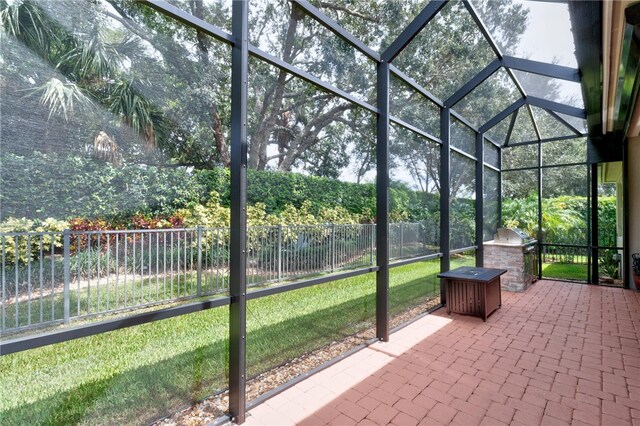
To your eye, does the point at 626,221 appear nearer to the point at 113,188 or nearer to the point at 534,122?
the point at 534,122

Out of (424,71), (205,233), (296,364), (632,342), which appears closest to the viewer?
(205,233)

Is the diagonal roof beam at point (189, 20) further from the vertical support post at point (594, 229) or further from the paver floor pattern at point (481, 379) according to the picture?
the vertical support post at point (594, 229)

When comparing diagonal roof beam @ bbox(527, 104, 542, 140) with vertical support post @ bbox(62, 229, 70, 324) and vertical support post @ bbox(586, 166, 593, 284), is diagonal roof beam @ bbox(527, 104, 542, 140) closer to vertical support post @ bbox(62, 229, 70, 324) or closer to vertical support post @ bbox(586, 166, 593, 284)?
vertical support post @ bbox(586, 166, 593, 284)

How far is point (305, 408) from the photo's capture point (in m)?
2.39

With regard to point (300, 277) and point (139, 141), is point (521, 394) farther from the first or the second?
point (139, 141)

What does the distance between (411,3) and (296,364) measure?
4399 mm

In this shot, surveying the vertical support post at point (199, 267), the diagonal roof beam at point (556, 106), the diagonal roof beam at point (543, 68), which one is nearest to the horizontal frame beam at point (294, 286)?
→ the vertical support post at point (199, 267)

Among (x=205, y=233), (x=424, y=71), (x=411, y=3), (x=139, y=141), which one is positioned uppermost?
(x=411, y=3)

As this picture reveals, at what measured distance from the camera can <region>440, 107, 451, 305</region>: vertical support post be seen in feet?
17.3

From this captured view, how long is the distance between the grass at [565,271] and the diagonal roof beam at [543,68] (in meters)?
5.19

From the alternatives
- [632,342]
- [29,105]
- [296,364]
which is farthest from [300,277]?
[632,342]

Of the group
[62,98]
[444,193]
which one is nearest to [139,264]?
[62,98]

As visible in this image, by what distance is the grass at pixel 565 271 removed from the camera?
7813 millimetres

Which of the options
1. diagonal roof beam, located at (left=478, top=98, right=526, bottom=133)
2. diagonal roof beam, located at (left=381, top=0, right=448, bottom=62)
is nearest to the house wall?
diagonal roof beam, located at (left=478, top=98, right=526, bottom=133)
